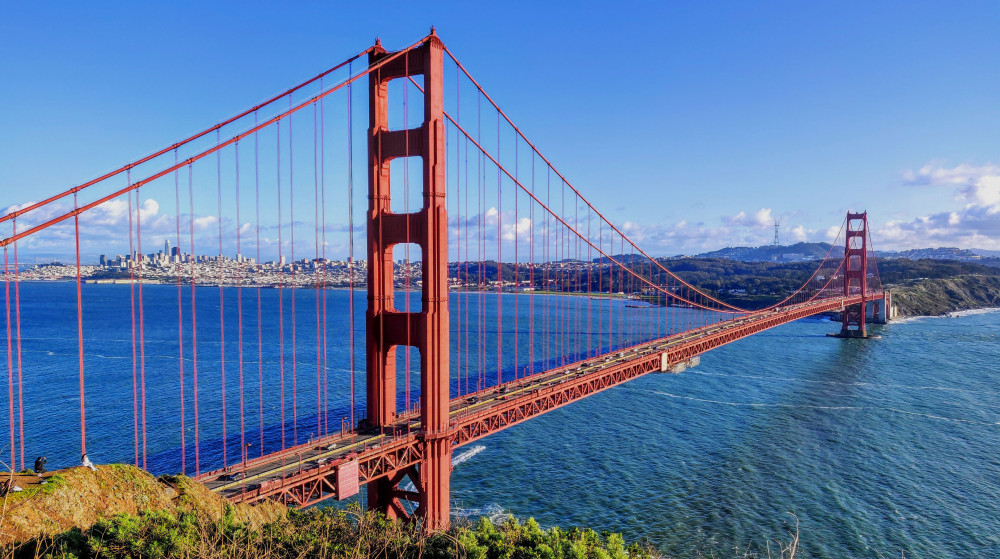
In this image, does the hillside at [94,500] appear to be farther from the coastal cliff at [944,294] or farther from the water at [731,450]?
the coastal cliff at [944,294]

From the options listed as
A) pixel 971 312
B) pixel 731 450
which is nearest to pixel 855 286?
pixel 971 312

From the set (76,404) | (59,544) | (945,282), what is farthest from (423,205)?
(945,282)

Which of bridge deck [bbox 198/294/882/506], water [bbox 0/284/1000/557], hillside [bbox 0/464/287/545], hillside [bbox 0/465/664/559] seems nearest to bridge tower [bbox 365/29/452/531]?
bridge deck [bbox 198/294/882/506]

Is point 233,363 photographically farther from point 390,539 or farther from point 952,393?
point 952,393

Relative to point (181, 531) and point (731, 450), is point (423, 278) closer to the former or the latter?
point (181, 531)

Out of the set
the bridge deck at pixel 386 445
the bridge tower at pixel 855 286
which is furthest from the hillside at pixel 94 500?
the bridge tower at pixel 855 286

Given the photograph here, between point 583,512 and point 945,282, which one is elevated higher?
point 945,282

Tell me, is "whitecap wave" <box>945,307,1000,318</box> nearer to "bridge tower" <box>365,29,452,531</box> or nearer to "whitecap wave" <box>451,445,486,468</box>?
"whitecap wave" <box>451,445,486,468</box>
